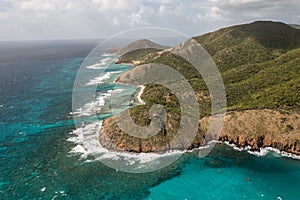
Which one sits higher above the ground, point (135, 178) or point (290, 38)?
point (290, 38)

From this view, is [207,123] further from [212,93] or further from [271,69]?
[271,69]

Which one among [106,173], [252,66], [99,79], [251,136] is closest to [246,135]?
[251,136]

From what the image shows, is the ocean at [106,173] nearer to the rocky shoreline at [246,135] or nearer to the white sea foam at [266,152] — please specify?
the white sea foam at [266,152]

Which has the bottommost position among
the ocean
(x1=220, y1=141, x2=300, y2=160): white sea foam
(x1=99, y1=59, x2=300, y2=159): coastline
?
the ocean

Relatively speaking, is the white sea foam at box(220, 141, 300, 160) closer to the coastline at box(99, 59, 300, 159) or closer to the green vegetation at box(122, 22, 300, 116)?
the coastline at box(99, 59, 300, 159)

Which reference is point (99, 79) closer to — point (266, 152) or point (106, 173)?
point (106, 173)

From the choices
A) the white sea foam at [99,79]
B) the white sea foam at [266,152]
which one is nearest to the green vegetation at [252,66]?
the white sea foam at [266,152]

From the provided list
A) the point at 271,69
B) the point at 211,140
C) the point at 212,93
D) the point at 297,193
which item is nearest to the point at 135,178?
the point at 211,140

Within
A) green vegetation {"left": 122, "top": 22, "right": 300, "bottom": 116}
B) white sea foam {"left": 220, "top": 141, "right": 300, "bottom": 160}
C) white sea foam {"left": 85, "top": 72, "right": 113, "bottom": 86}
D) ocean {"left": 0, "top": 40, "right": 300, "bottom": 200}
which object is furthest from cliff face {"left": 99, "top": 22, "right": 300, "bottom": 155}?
white sea foam {"left": 85, "top": 72, "right": 113, "bottom": 86}
